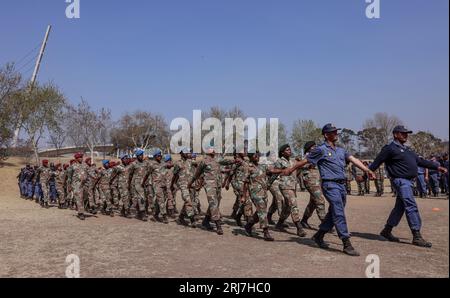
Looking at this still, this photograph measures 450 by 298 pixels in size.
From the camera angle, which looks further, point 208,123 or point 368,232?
point 208,123

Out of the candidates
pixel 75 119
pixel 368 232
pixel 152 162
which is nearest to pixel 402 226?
pixel 368 232

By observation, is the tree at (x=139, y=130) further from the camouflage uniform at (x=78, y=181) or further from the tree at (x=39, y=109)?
the camouflage uniform at (x=78, y=181)

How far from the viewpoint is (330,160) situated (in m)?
6.71

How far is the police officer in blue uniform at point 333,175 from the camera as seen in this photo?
21.0 ft

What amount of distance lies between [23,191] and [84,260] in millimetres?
16817


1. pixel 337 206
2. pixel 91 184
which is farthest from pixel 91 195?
pixel 337 206

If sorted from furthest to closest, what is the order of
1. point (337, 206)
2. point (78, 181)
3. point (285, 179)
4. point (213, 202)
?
1. point (78, 181)
2. point (213, 202)
3. point (285, 179)
4. point (337, 206)

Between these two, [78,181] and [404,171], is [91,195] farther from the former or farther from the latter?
[404,171]

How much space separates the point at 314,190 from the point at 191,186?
2922mm

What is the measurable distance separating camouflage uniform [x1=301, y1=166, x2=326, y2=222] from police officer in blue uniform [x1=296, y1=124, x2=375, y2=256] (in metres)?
1.43
